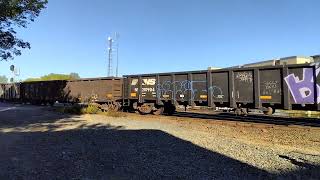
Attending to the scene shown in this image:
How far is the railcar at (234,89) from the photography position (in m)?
16.7

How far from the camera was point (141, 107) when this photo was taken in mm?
25094

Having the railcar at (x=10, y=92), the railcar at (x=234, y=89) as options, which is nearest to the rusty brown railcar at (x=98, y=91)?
the railcar at (x=234, y=89)

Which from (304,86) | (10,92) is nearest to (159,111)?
(304,86)

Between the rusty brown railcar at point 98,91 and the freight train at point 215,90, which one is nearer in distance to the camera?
the freight train at point 215,90

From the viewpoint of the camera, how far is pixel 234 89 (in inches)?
759

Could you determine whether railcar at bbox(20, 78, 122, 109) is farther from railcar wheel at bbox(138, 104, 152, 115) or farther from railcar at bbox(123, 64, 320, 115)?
railcar wheel at bbox(138, 104, 152, 115)

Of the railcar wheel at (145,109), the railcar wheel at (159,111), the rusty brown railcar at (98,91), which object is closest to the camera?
the railcar wheel at (159,111)

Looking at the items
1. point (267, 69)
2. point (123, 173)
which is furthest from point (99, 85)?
point (123, 173)

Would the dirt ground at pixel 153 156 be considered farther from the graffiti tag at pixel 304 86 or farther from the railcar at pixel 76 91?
the railcar at pixel 76 91

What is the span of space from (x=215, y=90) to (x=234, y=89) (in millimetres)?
1192

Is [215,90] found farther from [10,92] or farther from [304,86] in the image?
[10,92]

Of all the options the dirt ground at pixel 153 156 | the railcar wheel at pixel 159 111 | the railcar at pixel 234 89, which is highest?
the railcar at pixel 234 89

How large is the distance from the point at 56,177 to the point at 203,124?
11213mm

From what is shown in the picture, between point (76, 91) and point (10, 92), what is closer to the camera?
point (76, 91)
